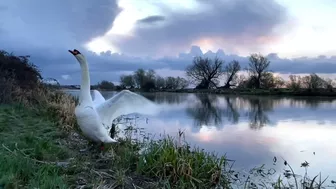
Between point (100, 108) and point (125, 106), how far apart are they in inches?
22.7

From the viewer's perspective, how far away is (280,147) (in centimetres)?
1205

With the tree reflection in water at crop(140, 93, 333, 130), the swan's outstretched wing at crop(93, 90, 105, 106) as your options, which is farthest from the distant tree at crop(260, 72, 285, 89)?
the swan's outstretched wing at crop(93, 90, 105, 106)

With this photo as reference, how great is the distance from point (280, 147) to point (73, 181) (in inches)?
358

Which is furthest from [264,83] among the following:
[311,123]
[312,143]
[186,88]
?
[312,143]

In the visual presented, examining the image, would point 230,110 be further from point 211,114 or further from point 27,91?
point 27,91

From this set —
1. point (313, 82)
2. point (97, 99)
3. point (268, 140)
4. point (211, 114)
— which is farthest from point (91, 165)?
point (313, 82)

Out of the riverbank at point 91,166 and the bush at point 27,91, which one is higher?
the bush at point 27,91

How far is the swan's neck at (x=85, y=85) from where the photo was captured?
7180 mm

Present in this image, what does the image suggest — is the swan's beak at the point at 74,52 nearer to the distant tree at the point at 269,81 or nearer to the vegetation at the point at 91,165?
the vegetation at the point at 91,165

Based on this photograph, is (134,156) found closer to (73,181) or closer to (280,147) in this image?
(73,181)

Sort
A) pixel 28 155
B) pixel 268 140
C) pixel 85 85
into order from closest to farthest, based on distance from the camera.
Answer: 1. pixel 28 155
2. pixel 85 85
3. pixel 268 140

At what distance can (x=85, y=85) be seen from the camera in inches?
291

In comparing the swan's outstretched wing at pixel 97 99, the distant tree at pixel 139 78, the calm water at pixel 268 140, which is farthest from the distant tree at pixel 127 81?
the swan's outstretched wing at pixel 97 99

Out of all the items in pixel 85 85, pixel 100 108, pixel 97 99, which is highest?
pixel 85 85
